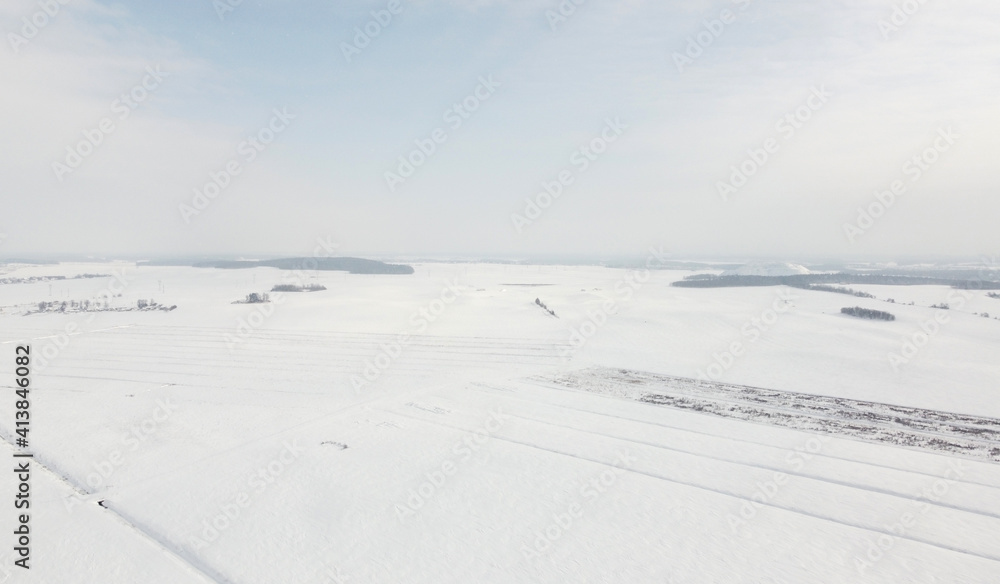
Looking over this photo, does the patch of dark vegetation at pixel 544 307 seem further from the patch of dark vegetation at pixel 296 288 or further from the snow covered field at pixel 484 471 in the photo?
the patch of dark vegetation at pixel 296 288

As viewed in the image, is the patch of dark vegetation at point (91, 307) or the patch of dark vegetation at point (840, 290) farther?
the patch of dark vegetation at point (840, 290)

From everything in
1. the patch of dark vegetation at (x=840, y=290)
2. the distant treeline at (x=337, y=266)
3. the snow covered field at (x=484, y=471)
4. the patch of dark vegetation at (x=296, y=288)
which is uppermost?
the distant treeline at (x=337, y=266)

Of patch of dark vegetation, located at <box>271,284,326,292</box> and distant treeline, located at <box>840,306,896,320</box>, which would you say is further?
patch of dark vegetation, located at <box>271,284,326,292</box>

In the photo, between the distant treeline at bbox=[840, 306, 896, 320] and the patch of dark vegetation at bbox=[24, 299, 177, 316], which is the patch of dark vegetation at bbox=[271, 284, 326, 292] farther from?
the distant treeline at bbox=[840, 306, 896, 320]

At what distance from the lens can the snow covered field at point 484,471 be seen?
1012 centimetres

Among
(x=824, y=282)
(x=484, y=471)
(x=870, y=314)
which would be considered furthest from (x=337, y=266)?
(x=484, y=471)

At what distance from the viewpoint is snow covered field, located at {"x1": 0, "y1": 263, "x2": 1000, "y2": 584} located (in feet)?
33.2

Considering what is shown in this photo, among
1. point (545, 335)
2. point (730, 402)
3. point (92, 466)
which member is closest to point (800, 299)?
point (545, 335)

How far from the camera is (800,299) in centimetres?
5684

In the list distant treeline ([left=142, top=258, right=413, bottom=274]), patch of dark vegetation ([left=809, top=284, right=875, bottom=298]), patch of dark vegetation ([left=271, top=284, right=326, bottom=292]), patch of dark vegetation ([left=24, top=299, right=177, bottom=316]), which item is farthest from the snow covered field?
distant treeline ([left=142, top=258, right=413, bottom=274])

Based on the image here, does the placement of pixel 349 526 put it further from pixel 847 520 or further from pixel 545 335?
pixel 545 335

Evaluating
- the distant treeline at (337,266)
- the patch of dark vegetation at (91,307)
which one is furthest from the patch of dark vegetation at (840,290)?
the distant treeline at (337,266)

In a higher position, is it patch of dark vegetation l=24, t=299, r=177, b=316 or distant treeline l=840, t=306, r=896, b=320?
patch of dark vegetation l=24, t=299, r=177, b=316

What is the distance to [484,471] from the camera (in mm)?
13984
